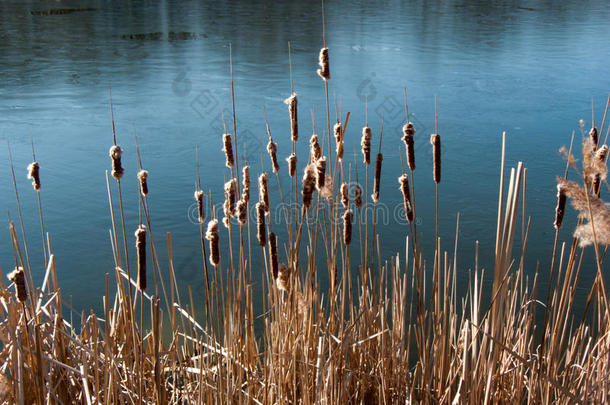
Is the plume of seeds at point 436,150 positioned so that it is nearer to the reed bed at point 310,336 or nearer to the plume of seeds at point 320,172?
the reed bed at point 310,336

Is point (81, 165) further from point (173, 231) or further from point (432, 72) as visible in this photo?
point (432, 72)

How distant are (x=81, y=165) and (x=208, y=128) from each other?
1.00 meters

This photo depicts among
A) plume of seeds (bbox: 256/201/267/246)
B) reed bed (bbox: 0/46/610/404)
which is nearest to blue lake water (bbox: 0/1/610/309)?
reed bed (bbox: 0/46/610/404)

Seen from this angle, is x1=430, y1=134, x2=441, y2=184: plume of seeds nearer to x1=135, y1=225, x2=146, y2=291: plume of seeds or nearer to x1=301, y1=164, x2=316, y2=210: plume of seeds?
x1=301, y1=164, x2=316, y2=210: plume of seeds

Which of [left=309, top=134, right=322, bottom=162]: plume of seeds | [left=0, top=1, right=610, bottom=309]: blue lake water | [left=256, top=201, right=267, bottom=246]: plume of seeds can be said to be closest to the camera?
[left=256, top=201, right=267, bottom=246]: plume of seeds

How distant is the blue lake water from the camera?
10.4 ft

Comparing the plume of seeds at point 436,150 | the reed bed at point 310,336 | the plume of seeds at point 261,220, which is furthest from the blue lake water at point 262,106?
the plume of seeds at point 261,220

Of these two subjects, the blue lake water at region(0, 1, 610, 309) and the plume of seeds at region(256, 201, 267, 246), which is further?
the blue lake water at region(0, 1, 610, 309)

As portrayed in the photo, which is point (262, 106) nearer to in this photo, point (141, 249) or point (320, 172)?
point (320, 172)

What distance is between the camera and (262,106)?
15.6 feet

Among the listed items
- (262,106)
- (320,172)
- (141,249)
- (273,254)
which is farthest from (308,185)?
(262,106)

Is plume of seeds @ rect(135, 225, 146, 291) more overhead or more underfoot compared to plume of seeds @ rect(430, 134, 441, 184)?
more underfoot

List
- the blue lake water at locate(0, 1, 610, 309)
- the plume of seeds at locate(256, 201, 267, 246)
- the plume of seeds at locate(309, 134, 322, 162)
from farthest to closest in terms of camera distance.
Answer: the blue lake water at locate(0, 1, 610, 309)
the plume of seeds at locate(309, 134, 322, 162)
the plume of seeds at locate(256, 201, 267, 246)

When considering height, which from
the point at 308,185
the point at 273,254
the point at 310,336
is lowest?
the point at 310,336
